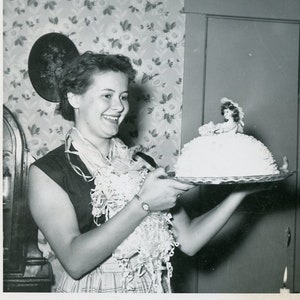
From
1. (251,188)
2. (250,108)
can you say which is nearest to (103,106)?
(251,188)

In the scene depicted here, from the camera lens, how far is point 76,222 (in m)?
1.01

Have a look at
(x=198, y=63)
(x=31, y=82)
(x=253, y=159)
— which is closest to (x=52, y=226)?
(x=253, y=159)

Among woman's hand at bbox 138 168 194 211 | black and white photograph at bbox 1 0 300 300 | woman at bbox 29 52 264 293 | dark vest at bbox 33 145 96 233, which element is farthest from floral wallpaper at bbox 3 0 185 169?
woman's hand at bbox 138 168 194 211

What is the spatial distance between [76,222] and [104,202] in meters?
0.09

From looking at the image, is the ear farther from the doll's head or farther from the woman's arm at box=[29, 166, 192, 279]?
the doll's head

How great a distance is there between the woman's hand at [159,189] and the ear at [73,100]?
0.35 metres

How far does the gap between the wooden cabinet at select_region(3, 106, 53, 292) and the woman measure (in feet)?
2.17

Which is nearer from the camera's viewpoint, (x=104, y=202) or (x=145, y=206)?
(x=145, y=206)

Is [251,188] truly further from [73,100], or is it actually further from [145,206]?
[73,100]

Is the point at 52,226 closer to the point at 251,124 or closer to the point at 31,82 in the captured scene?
the point at 31,82

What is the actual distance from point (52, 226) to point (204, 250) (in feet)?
3.79

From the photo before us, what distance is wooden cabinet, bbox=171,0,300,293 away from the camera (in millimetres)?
1980

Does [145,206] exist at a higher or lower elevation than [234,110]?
lower

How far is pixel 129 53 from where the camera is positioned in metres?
1.94
